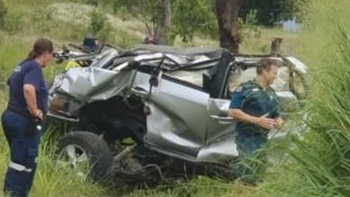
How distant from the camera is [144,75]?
9.09 metres

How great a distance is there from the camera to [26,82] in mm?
7977

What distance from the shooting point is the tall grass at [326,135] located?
15.0 ft

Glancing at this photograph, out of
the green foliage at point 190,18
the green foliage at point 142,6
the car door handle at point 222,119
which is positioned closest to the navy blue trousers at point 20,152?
the car door handle at point 222,119

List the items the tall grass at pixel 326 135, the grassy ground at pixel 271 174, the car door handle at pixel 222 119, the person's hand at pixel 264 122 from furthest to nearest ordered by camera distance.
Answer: the car door handle at pixel 222 119
the person's hand at pixel 264 122
the grassy ground at pixel 271 174
the tall grass at pixel 326 135

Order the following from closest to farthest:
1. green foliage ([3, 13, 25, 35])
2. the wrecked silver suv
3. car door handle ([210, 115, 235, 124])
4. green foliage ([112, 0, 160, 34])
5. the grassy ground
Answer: the grassy ground, car door handle ([210, 115, 235, 124]), the wrecked silver suv, green foliage ([112, 0, 160, 34]), green foliage ([3, 13, 25, 35])

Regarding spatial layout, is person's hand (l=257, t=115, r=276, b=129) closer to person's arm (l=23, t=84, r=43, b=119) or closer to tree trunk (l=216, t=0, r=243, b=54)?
person's arm (l=23, t=84, r=43, b=119)

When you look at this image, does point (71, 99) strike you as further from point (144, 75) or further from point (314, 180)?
point (314, 180)

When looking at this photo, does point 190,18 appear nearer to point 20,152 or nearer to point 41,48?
point 41,48

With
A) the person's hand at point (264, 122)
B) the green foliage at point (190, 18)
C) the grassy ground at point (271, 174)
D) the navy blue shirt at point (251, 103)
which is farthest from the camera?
the green foliage at point (190, 18)

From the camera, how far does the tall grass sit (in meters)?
4.59

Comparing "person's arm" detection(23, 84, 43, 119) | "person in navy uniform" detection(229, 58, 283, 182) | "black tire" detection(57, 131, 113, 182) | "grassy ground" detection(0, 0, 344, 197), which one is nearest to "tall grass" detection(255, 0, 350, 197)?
"grassy ground" detection(0, 0, 344, 197)

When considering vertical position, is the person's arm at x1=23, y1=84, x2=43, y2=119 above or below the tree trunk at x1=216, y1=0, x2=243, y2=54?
above

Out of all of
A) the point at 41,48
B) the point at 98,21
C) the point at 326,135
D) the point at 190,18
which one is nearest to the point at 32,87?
the point at 41,48

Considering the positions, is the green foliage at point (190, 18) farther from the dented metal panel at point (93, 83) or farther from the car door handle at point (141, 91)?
the car door handle at point (141, 91)
